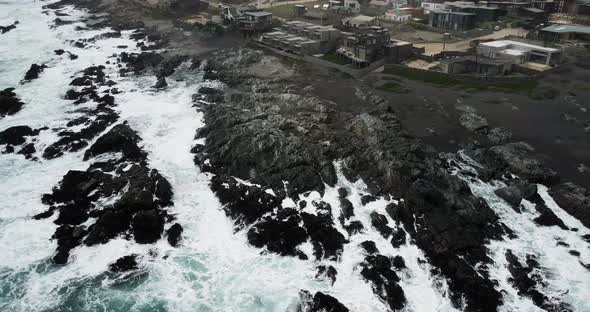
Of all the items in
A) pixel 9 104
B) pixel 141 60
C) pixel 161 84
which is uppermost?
pixel 141 60

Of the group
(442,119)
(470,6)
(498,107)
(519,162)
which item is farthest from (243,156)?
(470,6)

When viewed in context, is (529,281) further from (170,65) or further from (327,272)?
(170,65)

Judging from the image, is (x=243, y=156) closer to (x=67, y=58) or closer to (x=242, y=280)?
(x=242, y=280)

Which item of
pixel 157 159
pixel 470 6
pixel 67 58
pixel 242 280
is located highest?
pixel 470 6

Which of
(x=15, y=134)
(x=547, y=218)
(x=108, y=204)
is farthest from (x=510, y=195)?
(x=15, y=134)

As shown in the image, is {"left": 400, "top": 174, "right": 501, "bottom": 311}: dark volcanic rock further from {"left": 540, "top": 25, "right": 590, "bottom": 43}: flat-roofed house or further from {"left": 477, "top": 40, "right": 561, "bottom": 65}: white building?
{"left": 540, "top": 25, "right": 590, "bottom": 43}: flat-roofed house
